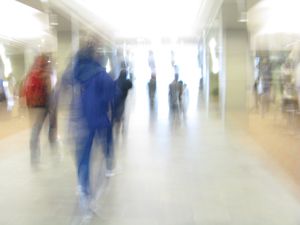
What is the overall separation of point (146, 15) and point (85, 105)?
10.9 m

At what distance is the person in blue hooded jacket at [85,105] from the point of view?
144 inches

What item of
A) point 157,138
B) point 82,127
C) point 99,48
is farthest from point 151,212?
point 157,138

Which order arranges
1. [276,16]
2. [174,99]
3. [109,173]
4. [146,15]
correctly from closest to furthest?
[109,173], [174,99], [276,16], [146,15]

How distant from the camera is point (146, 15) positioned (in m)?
14.0

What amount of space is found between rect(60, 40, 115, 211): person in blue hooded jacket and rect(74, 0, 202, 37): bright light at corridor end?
812cm

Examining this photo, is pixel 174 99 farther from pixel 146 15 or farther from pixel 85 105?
pixel 85 105

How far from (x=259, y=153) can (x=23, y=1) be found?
271 inches

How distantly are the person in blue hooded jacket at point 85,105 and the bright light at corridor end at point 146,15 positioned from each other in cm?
812

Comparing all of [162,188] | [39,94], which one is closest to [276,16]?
[39,94]

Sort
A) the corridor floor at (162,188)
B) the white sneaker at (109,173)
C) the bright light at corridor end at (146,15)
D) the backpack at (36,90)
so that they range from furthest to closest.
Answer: the bright light at corridor end at (146,15) → the backpack at (36,90) → the white sneaker at (109,173) → the corridor floor at (162,188)

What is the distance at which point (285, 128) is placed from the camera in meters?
9.56

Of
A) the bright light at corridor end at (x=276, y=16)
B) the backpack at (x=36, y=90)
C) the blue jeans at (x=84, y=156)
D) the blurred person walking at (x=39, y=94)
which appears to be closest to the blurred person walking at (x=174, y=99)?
the bright light at corridor end at (x=276, y=16)

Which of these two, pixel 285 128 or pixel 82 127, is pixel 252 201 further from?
pixel 285 128

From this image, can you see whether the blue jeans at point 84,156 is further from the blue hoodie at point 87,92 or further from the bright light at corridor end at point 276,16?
the bright light at corridor end at point 276,16
